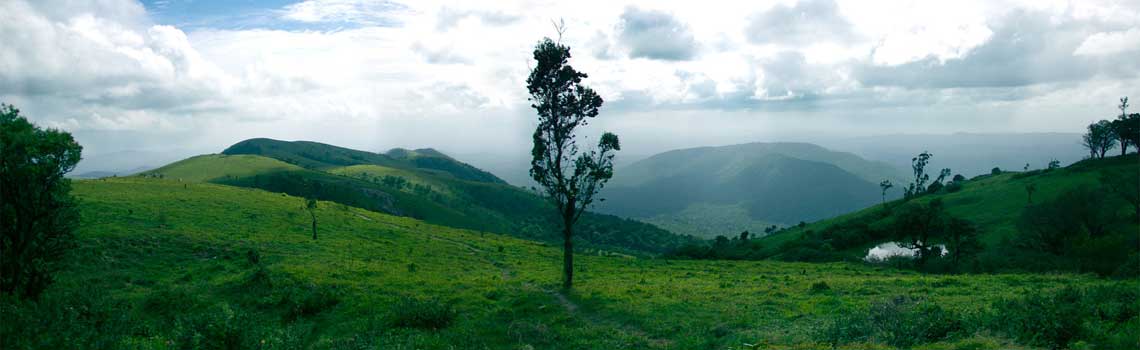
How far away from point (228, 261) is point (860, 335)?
37.6 m

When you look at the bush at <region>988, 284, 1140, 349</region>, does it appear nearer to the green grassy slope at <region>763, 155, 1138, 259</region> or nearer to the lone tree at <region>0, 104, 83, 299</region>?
the lone tree at <region>0, 104, 83, 299</region>

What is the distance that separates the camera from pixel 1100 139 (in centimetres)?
11388

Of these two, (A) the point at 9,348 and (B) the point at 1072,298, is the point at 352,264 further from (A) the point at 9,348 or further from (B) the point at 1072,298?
(B) the point at 1072,298

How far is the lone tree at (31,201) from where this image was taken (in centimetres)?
2036

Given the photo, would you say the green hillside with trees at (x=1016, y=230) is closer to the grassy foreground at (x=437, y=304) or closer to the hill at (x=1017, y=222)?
Answer: the hill at (x=1017, y=222)

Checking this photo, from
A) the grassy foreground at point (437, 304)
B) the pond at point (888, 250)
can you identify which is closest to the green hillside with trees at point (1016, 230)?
the pond at point (888, 250)

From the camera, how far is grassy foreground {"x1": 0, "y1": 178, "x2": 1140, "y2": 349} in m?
15.0

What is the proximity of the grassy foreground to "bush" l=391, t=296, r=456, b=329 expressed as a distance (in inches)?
2.1

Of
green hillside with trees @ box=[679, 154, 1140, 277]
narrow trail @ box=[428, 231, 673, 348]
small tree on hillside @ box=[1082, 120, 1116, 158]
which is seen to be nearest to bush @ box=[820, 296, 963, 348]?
narrow trail @ box=[428, 231, 673, 348]

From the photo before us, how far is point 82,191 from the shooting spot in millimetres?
57219

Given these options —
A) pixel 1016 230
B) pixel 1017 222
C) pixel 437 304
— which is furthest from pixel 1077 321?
pixel 1016 230

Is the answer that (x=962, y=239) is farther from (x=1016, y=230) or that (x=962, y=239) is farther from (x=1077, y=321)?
(x=1077, y=321)

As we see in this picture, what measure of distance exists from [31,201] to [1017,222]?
89204 millimetres

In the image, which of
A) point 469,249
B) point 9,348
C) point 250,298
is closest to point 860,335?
point 9,348
